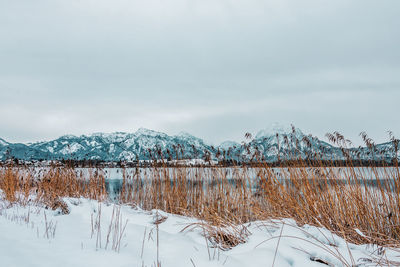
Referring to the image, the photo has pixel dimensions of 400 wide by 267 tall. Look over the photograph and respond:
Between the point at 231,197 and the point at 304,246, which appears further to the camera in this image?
the point at 231,197

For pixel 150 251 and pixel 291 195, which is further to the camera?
pixel 291 195

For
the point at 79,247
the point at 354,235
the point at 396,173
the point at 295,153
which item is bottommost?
the point at 354,235

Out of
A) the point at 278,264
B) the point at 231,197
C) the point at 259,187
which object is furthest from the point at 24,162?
the point at 278,264

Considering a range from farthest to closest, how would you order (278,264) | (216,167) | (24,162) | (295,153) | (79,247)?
(24,162) < (216,167) < (295,153) < (79,247) < (278,264)

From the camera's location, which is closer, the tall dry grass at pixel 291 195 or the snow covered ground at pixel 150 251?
the snow covered ground at pixel 150 251

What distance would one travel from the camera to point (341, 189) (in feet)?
10.5

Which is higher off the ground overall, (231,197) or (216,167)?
(216,167)

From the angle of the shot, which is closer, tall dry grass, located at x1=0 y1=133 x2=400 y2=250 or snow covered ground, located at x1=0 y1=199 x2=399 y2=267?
snow covered ground, located at x1=0 y1=199 x2=399 y2=267

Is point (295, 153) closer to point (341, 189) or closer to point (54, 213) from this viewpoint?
point (341, 189)

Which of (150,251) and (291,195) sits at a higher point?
(291,195)

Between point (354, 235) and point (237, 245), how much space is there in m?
1.24

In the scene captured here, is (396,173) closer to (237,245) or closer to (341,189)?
(341,189)

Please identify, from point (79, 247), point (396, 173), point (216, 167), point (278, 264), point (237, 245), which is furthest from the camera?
point (216, 167)

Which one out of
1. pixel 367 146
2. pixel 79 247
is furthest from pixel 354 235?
pixel 79 247
